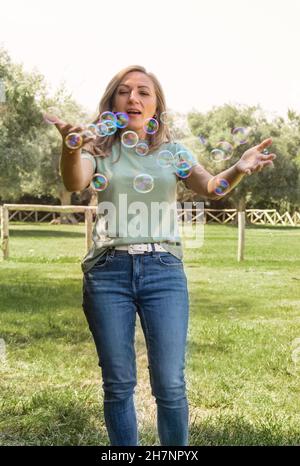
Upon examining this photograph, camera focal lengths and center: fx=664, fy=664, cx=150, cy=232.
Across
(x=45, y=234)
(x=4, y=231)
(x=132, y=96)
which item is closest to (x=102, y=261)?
(x=132, y=96)

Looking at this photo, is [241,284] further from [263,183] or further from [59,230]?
[59,230]

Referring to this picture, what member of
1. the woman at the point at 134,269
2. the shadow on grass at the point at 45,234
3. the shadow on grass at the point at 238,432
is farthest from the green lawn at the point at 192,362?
the shadow on grass at the point at 45,234

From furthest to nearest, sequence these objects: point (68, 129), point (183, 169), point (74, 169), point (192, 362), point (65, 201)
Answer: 1. point (65, 201)
2. point (192, 362)
3. point (183, 169)
4. point (74, 169)
5. point (68, 129)

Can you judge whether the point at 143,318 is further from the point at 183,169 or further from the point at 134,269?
the point at 183,169

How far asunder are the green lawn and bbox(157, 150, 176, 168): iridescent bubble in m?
1.20

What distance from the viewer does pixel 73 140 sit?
183 centimetres

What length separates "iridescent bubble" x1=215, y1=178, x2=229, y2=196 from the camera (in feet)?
6.56

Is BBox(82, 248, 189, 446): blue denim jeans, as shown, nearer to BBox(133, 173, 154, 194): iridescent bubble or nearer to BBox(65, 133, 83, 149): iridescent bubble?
BBox(133, 173, 154, 194): iridescent bubble

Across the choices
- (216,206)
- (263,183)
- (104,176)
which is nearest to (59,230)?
(216,206)

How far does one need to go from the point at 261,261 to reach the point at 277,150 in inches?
57.8

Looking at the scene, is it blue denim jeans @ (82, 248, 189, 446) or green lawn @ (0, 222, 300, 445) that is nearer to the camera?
blue denim jeans @ (82, 248, 189, 446)

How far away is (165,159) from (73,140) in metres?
0.36

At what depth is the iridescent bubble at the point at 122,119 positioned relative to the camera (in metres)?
2.07

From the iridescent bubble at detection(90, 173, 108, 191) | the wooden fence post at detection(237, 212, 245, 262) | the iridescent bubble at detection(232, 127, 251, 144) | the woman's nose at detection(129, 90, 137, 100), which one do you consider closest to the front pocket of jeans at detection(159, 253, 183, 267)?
the iridescent bubble at detection(90, 173, 108, 191)
